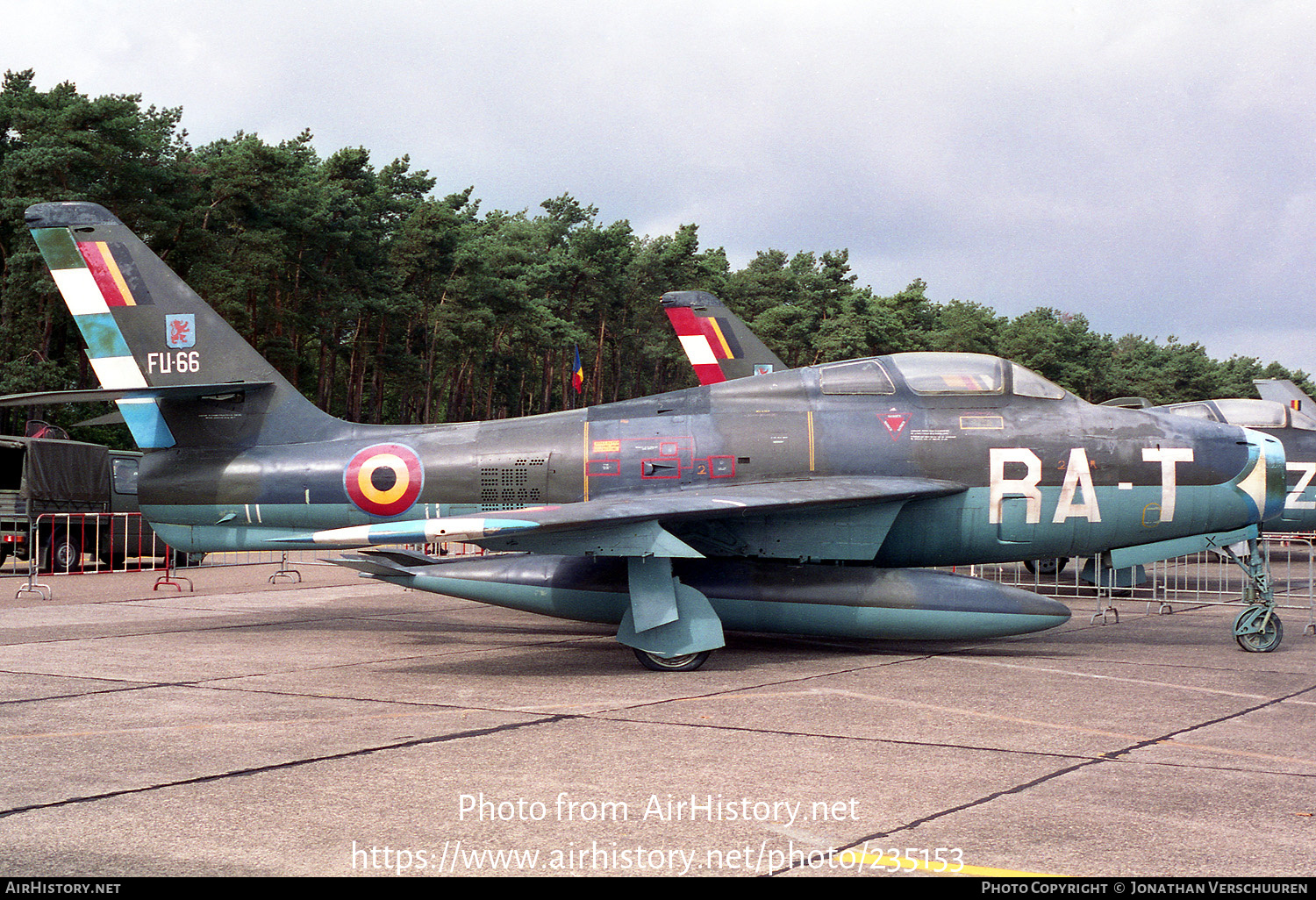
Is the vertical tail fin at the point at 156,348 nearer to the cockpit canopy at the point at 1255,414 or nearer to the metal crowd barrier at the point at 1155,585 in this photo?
the metal crowd barrier at the point at 1155,585

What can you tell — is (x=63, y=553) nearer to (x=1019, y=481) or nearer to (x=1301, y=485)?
(x=1019, y=481)

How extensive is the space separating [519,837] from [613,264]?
65363mm

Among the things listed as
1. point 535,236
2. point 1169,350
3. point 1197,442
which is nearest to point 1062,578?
point 1197,442

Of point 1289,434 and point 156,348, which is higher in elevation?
point 156,348

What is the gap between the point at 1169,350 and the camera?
341 ft

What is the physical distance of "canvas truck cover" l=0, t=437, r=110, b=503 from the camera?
21.6 meters

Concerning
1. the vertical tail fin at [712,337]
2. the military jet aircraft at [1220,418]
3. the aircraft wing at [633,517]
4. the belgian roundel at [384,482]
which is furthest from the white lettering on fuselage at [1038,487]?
the vertical tail fin at [712,337]

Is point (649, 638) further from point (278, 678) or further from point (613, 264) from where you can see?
point (613, 264)

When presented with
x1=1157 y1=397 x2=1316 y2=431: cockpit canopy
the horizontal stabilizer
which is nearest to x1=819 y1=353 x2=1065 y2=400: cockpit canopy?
the horizontal stabilizer

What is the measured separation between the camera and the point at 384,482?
10625mm

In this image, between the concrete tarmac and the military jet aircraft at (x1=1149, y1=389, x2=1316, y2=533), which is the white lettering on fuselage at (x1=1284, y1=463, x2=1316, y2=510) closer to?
the military jet aircraft at (x1=1149, y1=389, x2=1316, y2=533)

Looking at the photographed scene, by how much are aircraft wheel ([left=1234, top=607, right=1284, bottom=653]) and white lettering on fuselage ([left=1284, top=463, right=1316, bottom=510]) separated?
7.44 meters

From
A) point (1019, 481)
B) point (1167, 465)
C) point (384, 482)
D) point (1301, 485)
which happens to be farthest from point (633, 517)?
point (1301, 485)

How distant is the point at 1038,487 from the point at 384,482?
6395 mm
